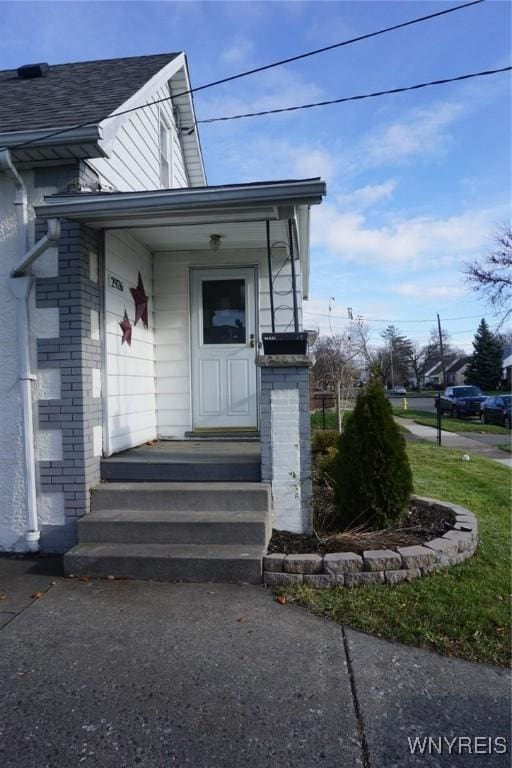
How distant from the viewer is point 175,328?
6301 mm

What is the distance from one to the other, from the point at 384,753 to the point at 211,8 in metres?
6.93

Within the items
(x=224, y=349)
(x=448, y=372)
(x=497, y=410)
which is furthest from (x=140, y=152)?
(x=448, y=372)

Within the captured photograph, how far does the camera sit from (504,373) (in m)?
50.7

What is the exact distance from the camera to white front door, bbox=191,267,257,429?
626 cm

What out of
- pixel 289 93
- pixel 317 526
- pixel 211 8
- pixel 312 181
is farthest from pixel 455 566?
pixel 211 8

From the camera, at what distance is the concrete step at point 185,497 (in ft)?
14.0

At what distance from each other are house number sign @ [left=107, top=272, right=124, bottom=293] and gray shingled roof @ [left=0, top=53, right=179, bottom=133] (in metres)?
1.38

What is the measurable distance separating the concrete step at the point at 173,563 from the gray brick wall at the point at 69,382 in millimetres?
624

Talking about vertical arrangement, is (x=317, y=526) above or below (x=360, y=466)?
below

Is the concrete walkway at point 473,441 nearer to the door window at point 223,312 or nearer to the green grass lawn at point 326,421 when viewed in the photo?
the green grass lawn at point 326,421

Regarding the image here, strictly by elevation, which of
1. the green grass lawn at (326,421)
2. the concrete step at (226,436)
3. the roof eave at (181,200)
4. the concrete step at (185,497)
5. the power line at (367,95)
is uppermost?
the power line at (367,95)

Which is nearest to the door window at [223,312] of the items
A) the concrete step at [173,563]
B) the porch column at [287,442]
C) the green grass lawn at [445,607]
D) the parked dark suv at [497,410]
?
the porch column at [287,442]

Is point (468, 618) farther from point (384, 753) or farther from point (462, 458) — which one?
point (462, 458)

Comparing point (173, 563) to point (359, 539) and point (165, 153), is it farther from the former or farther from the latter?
point (165, 153)
